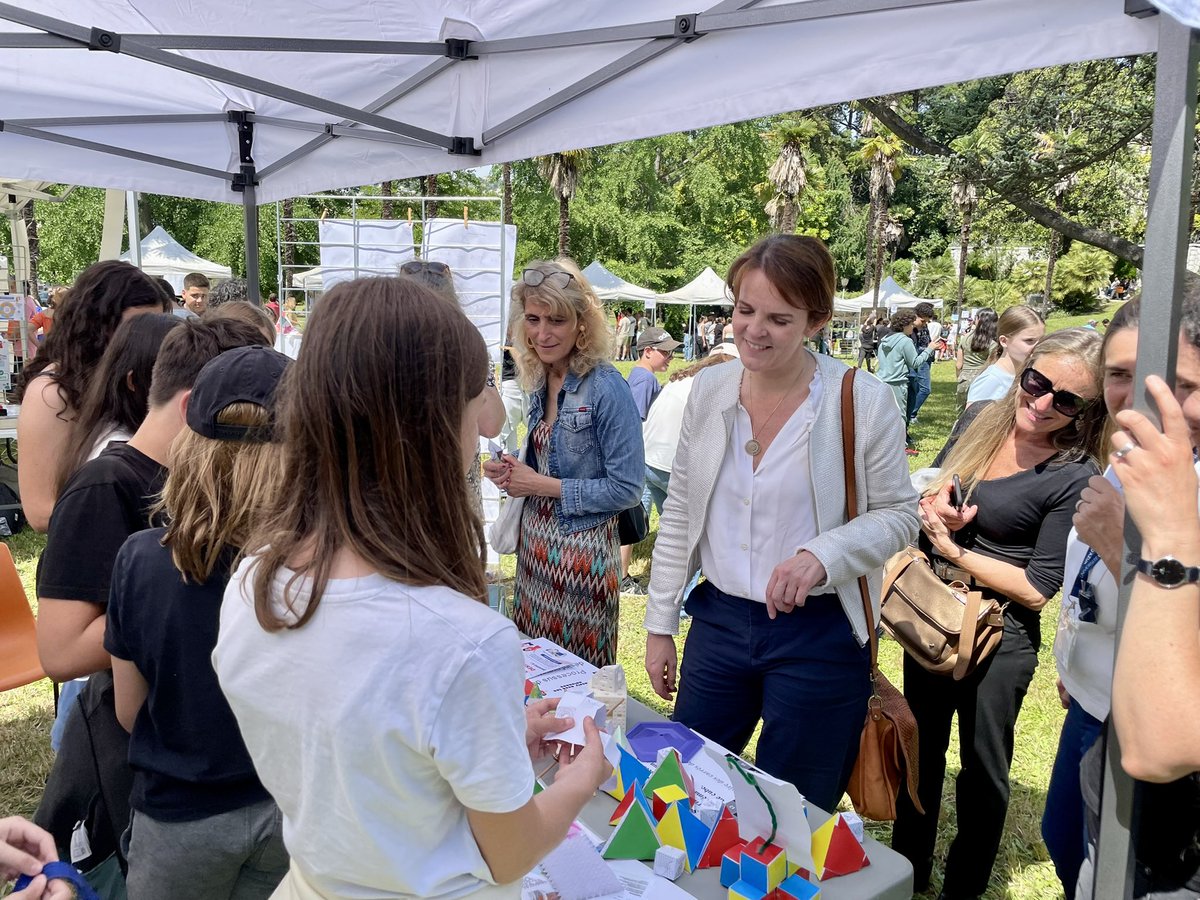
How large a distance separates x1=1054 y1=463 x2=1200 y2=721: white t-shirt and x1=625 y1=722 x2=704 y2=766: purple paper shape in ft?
2.45

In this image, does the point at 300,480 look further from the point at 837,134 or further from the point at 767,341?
the point at 837,134

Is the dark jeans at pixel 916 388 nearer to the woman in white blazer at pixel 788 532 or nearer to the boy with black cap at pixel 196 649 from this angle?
the woman in white blazer at pixel 788 532

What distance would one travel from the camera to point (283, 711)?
945mm

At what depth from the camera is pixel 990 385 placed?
4387 mm

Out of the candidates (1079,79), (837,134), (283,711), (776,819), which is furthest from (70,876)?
(837,134)

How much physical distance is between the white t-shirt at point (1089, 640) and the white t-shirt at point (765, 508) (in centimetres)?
52

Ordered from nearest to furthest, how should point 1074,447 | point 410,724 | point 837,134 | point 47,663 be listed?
1. point 410,724
2. point 47,663
3. point 1074,447
4. point 837,134

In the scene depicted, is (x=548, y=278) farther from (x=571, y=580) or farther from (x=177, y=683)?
(x=177, y=683)

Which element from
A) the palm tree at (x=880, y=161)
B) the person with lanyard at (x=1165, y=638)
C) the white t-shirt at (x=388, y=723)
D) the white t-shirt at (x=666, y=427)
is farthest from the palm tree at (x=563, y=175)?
the white t-shirt at (x=388, y=723)

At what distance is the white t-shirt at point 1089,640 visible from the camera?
1511 millimetres

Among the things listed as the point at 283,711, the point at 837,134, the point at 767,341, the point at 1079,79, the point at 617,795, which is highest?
the point at 837,134

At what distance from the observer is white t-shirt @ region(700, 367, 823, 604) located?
1928mm

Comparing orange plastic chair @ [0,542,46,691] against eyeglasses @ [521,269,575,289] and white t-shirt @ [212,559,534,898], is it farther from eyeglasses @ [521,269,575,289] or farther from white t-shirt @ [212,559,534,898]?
white t-shirt @ [212,559,534,898]

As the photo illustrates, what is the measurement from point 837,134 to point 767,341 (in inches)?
1609
